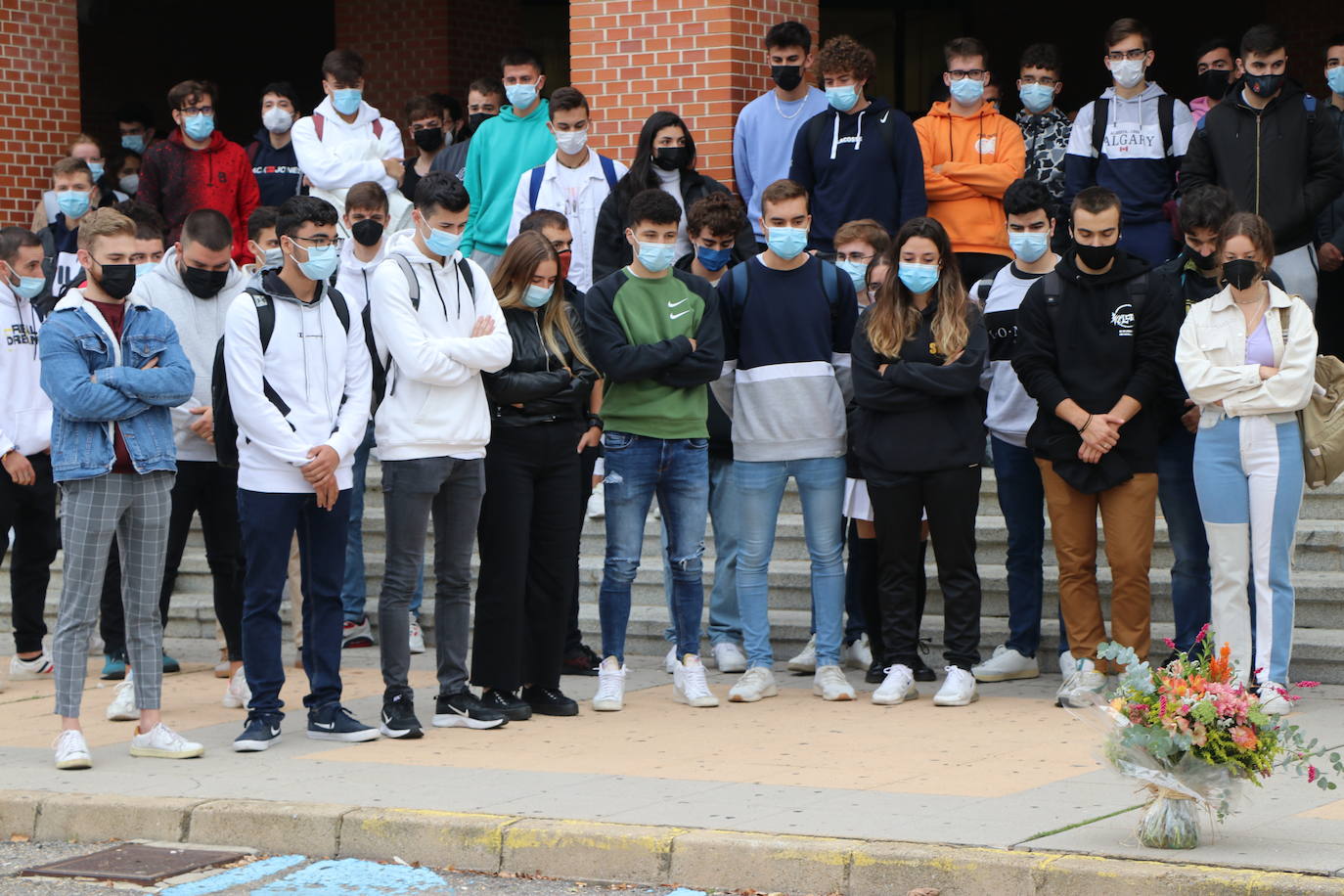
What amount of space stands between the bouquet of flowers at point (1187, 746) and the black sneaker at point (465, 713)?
10.3 feet

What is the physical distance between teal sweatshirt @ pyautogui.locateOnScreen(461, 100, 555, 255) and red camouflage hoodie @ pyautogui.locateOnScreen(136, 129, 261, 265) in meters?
2.18

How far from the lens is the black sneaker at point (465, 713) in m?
7.84

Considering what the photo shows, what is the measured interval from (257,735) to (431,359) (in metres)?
1.69

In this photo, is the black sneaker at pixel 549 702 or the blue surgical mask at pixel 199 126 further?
the blue surgical mask at pixel 199 126

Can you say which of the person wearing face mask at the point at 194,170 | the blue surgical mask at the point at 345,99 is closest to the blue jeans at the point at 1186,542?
the blue surgical mask at the point at 345,99

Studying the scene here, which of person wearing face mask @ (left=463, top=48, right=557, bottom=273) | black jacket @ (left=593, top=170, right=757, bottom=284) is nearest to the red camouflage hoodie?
person wearing face mask @ (left=463, top=48, right=557, bottom=273)

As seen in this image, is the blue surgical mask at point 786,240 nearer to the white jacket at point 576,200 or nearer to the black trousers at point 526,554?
the black trousers at point 526,554

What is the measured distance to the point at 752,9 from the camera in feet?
39.9

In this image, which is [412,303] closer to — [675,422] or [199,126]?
[675,422]

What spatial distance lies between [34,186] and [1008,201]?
932 centimetres

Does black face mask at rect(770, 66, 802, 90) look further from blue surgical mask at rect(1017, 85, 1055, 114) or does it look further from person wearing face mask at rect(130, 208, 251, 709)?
person wearing face mask at rect(130, 208, 251, 709)

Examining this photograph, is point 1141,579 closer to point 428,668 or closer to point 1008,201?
point 1008,201

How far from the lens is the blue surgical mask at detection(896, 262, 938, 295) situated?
8.18 meters

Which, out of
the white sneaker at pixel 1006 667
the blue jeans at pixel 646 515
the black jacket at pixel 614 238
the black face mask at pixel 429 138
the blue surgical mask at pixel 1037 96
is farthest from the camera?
the black face mask at pixel 429 138
